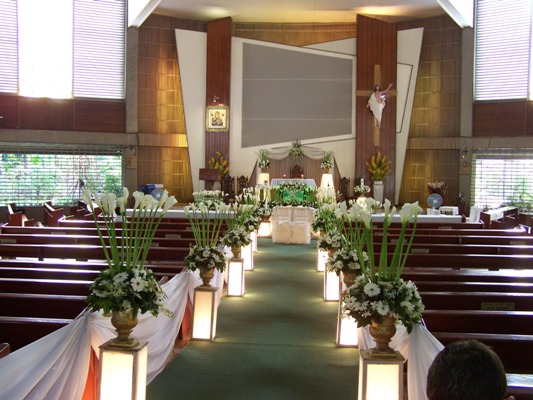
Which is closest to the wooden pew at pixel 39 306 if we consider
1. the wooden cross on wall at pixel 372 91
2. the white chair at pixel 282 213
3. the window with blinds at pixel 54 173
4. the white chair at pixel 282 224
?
the white chair at pixel 282 224

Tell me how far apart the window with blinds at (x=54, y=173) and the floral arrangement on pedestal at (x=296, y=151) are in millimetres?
4894

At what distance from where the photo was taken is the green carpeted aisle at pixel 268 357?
12.8 feet

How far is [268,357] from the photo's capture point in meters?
4.59

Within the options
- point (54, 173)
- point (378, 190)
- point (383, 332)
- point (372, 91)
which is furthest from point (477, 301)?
point (54, 173)

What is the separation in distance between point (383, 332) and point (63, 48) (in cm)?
1515

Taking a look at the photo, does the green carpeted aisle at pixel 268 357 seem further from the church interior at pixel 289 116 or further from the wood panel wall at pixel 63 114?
the wood panel wall at pixel 63 114

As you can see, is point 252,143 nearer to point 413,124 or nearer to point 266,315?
point 413,124

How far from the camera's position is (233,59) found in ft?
57.6

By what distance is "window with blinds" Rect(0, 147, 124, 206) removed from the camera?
50.8 ft

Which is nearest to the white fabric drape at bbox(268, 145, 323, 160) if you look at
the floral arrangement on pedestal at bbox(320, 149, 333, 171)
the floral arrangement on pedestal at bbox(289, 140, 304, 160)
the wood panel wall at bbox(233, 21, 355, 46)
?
the floral arrangement on pedestal at bbox(289, 140, 304, 160)

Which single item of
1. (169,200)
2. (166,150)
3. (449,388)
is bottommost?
(449,388)

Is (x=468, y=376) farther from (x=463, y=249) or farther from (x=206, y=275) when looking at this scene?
(x=463, y=249)

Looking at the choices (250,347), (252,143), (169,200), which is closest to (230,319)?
(250,347)

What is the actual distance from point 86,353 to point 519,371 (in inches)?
92.6
